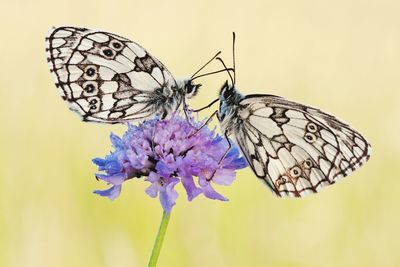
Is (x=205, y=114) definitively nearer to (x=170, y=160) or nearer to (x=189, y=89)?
(x=189, y=89)

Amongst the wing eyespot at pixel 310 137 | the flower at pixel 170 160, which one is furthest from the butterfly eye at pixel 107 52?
the wing eyespot at pixel 310 137

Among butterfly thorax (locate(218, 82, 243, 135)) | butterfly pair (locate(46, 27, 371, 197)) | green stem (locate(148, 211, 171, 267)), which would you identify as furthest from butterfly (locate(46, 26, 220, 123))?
green stem (locate(148, 211, 171, 267))

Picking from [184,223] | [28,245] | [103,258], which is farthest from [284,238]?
[28,245]

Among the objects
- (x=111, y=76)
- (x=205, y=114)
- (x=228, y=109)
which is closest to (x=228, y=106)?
(x=228, y=109)

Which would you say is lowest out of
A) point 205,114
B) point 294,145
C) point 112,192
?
point 112,192

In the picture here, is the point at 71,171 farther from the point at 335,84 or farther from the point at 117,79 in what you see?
the point at 335,84

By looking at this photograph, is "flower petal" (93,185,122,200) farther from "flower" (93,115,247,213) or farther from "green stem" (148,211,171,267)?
"green stem" (148,211,171,267)

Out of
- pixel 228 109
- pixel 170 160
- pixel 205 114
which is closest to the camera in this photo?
pixel 170 160
